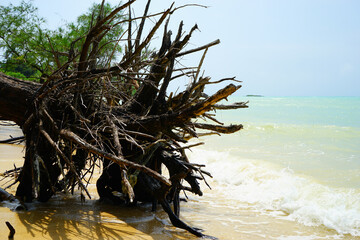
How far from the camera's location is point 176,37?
12.1 feet

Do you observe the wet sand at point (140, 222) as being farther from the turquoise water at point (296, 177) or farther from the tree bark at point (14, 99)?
the tree bark at point (14, 99)

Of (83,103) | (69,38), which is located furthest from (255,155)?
(69,38)

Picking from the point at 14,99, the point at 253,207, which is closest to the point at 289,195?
the point at 253,207

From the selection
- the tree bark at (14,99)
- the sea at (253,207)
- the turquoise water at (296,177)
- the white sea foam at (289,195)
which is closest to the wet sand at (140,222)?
the sea at (253,207)

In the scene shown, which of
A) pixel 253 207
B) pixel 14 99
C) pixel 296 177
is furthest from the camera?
pixel 296 177

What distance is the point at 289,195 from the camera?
5.17m

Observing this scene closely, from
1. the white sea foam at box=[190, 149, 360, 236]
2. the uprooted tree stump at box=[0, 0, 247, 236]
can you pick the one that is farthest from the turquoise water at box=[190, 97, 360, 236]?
the uprooted tree stump at box=[0, 0, 247, 236]

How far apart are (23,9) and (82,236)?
2276 centimetres

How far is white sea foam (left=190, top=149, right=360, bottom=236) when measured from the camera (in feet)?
14.3

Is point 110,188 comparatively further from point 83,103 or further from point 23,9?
point 23,9

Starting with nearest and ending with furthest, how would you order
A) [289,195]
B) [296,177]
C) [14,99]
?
[14,99]
[289,195]
[296,177]

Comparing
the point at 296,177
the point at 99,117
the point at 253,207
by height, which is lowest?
the point at 253,207

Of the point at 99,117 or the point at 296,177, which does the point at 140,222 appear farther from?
the point at 296,177

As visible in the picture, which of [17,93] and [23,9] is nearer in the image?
[17,93]
